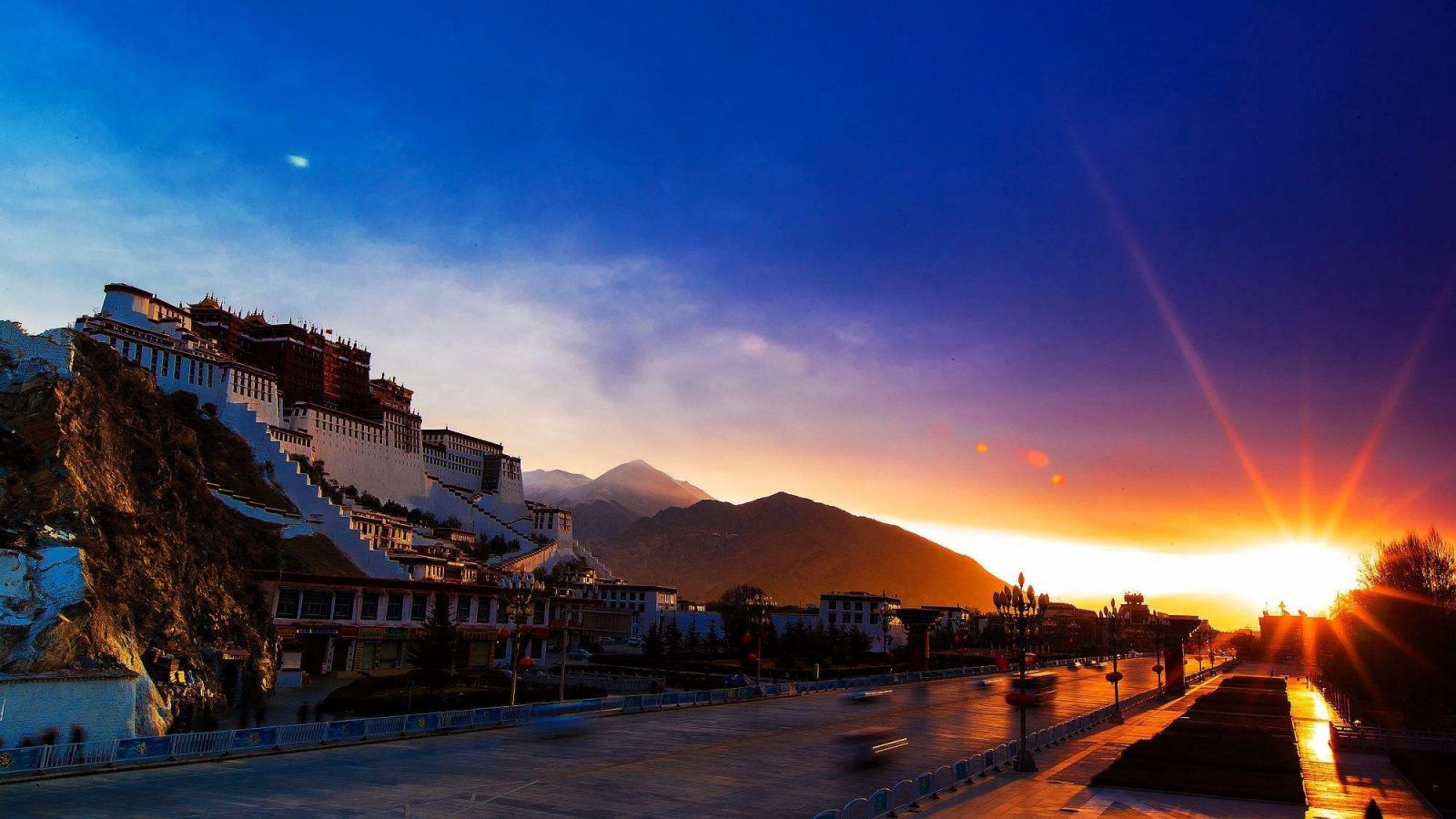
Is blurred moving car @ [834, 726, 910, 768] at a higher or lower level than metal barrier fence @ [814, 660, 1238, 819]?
lower

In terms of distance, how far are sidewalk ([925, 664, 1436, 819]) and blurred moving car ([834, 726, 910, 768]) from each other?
17.4ft

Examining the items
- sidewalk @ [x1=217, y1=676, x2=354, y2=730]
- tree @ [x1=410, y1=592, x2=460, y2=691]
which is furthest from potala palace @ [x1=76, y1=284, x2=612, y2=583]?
→ tree @ [x1=410, y1=592, x2=460, y2=691]

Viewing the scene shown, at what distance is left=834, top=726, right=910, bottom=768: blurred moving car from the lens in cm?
3334

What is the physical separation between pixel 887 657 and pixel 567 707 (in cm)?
7221

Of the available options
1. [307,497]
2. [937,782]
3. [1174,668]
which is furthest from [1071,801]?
[307,497]

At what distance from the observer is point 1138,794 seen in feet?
88.8

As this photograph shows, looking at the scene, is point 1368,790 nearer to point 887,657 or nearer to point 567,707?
point 567,707

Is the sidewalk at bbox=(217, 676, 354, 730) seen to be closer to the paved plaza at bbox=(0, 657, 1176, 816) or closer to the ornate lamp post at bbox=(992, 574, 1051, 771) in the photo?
the paved plaza at bbox=(0, 657, 1176, 816)

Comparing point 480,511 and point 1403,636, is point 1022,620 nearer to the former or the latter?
point 1403,636

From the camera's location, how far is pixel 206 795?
22281mm

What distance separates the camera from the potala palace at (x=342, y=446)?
88312mm

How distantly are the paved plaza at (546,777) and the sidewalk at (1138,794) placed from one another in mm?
3496

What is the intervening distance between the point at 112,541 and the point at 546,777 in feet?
108

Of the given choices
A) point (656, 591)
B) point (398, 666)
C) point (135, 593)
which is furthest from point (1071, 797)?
point (656, 591)
